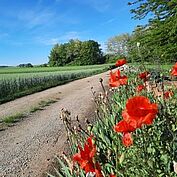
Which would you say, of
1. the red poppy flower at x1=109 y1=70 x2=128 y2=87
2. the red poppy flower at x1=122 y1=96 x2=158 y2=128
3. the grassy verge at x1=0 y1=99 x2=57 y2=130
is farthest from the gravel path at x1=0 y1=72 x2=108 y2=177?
the red poppy flower at x1=122 y1=96 x2=158 y2=128

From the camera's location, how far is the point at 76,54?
3447 inches

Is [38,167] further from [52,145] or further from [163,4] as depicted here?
[163,4]

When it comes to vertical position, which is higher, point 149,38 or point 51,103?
point 149,38

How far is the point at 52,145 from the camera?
6871 millimetres

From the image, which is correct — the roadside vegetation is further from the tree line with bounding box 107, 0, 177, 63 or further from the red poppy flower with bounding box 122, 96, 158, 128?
the tree line with bounding box 107, 0, 177, 63

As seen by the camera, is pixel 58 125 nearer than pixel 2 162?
No

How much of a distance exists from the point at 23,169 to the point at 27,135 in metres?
2.68

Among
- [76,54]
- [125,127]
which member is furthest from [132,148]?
[76,54]

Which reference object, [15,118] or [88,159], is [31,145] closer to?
[15,118]

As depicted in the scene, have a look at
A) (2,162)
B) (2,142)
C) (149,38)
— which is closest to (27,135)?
(2,142)

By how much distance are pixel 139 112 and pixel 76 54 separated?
86.3m

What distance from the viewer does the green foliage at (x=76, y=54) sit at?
85.9 meters

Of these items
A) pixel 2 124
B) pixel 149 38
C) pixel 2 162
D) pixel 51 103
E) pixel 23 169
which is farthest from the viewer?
pixel 51 103

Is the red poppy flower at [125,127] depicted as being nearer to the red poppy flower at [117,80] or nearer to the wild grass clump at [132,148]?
the wild grass clump at [132,148]
